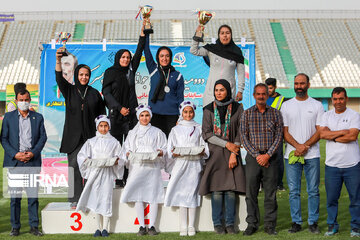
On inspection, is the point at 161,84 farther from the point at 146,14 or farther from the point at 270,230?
the point at 270,230

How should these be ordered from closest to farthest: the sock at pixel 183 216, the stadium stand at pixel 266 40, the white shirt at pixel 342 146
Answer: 1. the white shirt at pixel 342 146
2. the sock at pixel 183 216
3. the stadium stand at pixel 266 40

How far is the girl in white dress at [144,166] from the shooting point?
5656 millimetres

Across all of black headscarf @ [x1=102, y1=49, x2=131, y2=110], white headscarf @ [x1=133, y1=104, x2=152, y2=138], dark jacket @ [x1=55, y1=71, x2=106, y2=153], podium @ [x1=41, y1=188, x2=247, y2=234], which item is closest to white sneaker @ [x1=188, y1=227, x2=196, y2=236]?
podium @ [x1=41, y1=188, x2=247, y2=234]

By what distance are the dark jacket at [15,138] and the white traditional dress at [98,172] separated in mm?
473

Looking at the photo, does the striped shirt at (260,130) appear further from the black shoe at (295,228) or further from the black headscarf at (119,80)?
the black headscarf at (119,80)

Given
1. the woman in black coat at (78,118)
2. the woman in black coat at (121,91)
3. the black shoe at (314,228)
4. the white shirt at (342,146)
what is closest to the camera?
the white shirt at (342,146)

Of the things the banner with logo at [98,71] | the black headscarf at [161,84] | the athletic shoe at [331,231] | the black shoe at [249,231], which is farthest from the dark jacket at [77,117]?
the banner with logo at [98,71]

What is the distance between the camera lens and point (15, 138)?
5652mm

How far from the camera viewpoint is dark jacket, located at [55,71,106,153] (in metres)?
5.95

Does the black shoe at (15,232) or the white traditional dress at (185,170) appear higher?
the white traditional dress at (185,170)

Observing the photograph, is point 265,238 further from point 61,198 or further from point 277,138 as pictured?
point 61,198

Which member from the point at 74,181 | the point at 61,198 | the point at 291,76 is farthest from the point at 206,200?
the point at 291,76

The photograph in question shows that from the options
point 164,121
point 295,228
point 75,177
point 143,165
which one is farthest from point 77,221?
point 295,228

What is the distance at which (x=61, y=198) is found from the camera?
805cm
